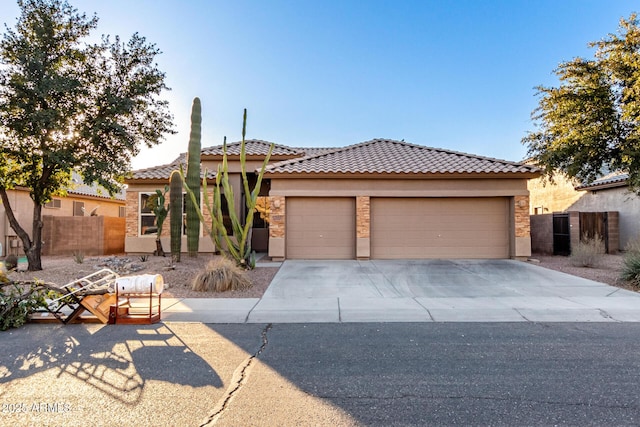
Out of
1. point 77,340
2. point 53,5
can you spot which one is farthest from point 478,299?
point 53,5

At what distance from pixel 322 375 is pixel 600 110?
12762mm

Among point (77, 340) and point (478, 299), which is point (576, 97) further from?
point (77, 340)

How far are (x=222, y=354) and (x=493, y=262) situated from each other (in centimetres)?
1075

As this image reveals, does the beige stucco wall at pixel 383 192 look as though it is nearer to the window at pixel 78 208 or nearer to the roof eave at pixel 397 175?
the roof eave at pixel 397 175

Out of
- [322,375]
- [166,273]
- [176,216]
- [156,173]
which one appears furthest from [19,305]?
[156,173]

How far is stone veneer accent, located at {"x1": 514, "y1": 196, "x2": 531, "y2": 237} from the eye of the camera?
13164mm

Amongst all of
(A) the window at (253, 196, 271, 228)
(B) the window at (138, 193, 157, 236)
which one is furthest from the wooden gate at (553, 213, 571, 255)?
(B) the window at (138, 193, 157, 236)

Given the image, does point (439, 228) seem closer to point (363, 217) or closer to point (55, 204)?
point (363, 217)

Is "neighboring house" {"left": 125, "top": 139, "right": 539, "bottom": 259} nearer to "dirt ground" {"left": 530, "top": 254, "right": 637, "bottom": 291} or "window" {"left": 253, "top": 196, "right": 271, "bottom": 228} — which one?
"dirt ground" {"left": 530, "top": 254, "right": 637, "bottom": 291}

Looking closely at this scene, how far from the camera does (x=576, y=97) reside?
1201 centimetres

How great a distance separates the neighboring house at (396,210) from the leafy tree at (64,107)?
4810mm

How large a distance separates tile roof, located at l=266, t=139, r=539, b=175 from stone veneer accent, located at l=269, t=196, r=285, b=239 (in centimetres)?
110

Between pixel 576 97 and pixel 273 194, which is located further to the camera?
pixel 273 194

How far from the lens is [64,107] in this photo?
9.88m
